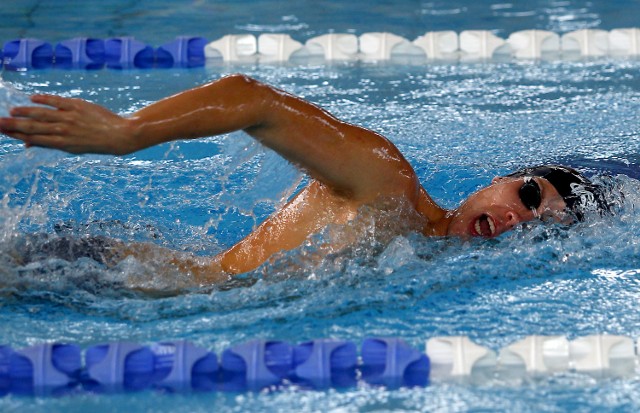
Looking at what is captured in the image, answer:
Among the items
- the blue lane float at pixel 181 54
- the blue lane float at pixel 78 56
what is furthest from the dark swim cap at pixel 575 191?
the blue lane float at pixel 78 56

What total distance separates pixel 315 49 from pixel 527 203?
2565 millimetres

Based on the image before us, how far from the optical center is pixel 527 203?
8.29ft

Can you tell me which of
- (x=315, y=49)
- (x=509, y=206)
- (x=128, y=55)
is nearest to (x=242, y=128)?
(x=509, y=206)

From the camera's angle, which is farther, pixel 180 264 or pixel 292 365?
pixel 180 264

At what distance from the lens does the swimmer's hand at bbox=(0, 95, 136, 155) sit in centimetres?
181

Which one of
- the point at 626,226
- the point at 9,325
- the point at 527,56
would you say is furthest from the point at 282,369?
the point at 527,56

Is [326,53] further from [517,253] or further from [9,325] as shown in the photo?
[9,325]

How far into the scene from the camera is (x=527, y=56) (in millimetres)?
4957

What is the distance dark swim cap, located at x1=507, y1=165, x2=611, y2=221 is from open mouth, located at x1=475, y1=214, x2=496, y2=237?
167 millimetres

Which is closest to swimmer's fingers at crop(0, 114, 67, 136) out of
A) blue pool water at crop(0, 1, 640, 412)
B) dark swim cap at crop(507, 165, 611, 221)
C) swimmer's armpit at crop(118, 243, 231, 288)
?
blue pool water at crop(0, 1, 640, 412)

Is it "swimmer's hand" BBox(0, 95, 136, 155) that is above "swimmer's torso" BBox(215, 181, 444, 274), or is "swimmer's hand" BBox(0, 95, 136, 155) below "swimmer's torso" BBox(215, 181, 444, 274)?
above

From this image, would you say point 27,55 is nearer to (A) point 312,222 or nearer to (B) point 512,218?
(A) point 312,222

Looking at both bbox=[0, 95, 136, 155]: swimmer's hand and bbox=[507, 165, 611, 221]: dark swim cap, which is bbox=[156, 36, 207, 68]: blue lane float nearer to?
bbox=[507, 165, 611, 221]: dark swim cap

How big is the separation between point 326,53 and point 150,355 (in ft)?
10.0
